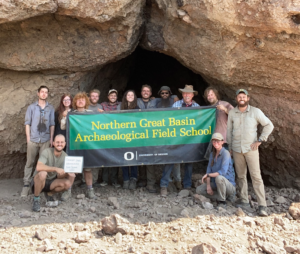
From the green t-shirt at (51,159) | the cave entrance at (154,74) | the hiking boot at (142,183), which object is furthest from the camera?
the cave entrance at (154,74)

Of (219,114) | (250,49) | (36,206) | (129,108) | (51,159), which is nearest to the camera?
(36,206)

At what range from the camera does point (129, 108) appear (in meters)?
5.35

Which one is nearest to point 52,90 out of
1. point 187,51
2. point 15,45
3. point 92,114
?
point 15,45

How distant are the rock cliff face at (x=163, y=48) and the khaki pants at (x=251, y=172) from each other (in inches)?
58.3

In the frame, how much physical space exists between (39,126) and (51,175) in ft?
2.82

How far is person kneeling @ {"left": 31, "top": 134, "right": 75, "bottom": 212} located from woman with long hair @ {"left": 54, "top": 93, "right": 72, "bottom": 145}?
0.54 m

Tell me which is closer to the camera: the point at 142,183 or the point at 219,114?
the point at 219,114

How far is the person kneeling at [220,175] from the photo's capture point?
4.54 m

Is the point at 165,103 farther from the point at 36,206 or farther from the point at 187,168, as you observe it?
the point at 36,206

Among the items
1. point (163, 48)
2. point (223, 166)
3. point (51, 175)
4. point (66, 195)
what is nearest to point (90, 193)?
point (66, 195)

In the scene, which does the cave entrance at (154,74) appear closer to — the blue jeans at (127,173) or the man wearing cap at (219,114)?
the man wearing cap at (219,114)

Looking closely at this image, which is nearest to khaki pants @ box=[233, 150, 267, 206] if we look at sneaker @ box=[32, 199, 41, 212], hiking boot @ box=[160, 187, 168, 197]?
hiking boot @ box=[160, 187, 168, 197]

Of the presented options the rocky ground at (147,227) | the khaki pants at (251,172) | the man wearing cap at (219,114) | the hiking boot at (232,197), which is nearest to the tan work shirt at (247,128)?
the khaki pants at (251,172)

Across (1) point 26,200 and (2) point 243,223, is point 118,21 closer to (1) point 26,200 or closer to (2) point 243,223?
(1) point 26,200
